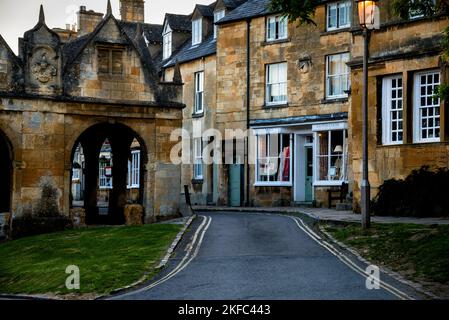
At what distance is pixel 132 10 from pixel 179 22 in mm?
7830

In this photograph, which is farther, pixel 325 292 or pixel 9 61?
pixel 9 61

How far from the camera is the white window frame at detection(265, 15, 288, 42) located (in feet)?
141

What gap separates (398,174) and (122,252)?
35.0ft

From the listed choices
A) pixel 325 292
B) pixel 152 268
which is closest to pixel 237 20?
pixel 152 268

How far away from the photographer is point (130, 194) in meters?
58.0

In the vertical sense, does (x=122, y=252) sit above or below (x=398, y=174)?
below

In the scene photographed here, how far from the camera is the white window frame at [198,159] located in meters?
48.3

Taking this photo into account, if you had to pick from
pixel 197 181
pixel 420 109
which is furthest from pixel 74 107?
pixel 197 181

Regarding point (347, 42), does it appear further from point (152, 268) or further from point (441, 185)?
point (152, 268)

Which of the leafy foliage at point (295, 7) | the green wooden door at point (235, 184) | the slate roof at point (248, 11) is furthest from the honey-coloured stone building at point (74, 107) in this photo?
the leafy foliage at point (295, 7)

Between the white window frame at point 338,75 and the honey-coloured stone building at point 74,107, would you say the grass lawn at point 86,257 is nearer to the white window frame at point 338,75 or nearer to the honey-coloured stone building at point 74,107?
the honey-coloured stone building at point 74,107

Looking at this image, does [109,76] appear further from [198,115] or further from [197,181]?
[197,181]

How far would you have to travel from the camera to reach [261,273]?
59.3 ft

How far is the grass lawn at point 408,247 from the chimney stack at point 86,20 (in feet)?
125
